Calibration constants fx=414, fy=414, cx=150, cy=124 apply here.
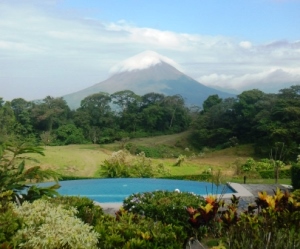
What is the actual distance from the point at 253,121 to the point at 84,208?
22913 mm

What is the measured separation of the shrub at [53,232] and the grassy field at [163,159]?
11075mm

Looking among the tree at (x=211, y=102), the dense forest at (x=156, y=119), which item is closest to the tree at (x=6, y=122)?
the dense forest at (x=156, y=119)

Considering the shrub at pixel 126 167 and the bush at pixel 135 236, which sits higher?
the bush at pixel 135 236

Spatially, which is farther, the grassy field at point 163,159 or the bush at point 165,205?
the grassy field at point 163,159

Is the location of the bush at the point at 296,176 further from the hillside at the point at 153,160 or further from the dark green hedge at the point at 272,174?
the hillside at the point at 153,160

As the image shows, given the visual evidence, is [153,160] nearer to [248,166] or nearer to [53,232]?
[248,166]

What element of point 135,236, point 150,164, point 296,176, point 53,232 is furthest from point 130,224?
point 150,164

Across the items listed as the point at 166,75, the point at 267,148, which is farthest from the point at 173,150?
the point at 166,75

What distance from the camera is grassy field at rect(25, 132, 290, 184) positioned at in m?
18.4

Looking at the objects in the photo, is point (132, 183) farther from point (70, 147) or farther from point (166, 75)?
point (166, 75)

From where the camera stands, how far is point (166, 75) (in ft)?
502

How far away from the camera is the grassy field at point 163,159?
60.5 ft

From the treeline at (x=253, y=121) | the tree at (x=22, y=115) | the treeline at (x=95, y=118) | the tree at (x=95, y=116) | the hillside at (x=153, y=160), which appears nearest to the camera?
the hillside at (x=153, y=160)

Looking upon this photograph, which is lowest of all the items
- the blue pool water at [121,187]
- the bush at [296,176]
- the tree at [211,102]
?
the blue pool water at [121,187]
